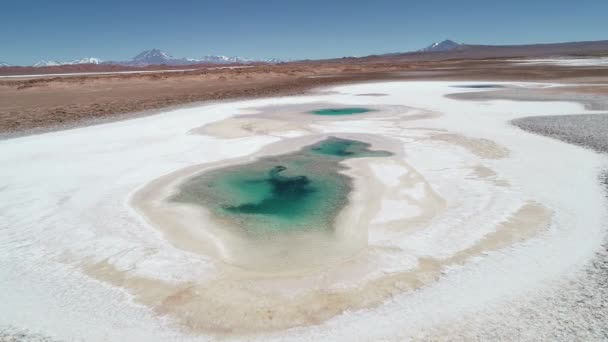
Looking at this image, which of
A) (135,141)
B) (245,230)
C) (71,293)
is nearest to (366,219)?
(245,230)

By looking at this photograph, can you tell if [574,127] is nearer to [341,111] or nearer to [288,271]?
[341,111]

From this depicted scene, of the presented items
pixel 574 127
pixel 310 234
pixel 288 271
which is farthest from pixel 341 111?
pixel 288 271

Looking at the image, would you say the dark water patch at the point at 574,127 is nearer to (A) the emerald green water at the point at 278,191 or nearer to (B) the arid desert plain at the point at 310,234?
(B) the arid desert plain at the point at 310,234

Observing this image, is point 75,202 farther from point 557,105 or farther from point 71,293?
point 557,105

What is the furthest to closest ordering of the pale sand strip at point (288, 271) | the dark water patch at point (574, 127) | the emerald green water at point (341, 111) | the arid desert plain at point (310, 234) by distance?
the emerald green water at point (341, 111) < the dark water patch at point (574, 127) < the pale sand strip at point (288, 271) < the arid desert plain at point (310, 234)

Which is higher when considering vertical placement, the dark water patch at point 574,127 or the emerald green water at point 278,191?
the dark water patch at point 574,127

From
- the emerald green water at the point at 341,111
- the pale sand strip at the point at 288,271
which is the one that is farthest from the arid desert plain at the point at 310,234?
the emerald green water at the point at 341,111

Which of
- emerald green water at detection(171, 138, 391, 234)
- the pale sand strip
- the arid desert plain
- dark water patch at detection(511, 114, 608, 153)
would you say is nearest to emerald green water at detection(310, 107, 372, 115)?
the arid desert plain

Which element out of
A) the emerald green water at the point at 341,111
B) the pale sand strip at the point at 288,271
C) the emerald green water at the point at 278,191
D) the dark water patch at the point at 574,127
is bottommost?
the pale sand strip at the point at 288,271

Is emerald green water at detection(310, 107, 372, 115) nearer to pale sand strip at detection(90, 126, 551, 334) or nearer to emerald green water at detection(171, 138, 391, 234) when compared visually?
emerald green water at detection(171, 138, 391, 234)
